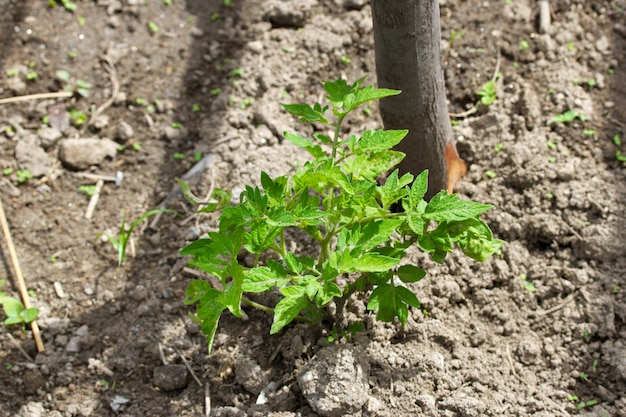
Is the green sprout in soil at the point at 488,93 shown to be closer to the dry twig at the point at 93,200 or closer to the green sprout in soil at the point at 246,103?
the green sprout in soil at the point at 246,103

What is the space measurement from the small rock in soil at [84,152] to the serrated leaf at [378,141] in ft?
5.53

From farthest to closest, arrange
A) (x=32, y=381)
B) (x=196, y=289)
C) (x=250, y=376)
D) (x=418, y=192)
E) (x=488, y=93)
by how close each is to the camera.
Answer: (x=488, y=93), (x=32, y=381), (x=250, y=376), (x=196, y=289), (x=418, y=192)

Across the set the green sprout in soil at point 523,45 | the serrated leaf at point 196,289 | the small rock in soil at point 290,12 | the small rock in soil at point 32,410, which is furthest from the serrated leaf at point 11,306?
the green sprout in soil at point 523,45

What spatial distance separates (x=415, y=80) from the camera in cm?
254

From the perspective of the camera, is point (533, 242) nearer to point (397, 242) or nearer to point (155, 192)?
point (397, 242)

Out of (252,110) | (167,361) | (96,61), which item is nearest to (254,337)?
(167,361)

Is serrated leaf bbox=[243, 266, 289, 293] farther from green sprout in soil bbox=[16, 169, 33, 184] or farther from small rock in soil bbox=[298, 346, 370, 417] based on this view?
green sprout in soil bbox=[16, 169, 33, 184]

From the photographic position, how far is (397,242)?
223 centimetres

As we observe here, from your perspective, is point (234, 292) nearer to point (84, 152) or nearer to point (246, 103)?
point (246, 103)

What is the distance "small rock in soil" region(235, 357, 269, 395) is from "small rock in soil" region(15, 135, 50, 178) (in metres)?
1.54

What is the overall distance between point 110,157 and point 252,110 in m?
0.76

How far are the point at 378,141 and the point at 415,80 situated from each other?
1.50 ft

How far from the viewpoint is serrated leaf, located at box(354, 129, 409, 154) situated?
86.6 inches

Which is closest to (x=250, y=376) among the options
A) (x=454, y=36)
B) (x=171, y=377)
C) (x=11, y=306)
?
(x=171, y=377)
